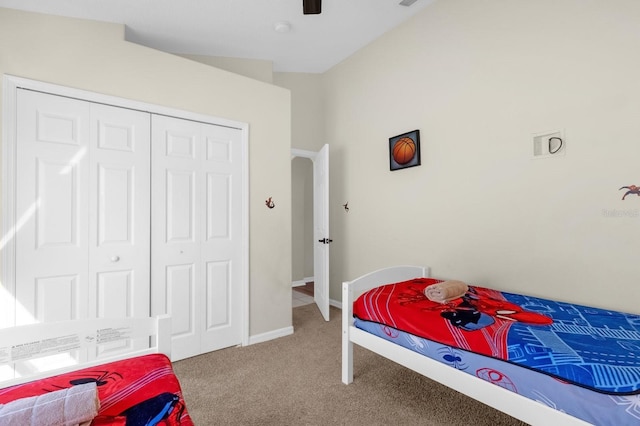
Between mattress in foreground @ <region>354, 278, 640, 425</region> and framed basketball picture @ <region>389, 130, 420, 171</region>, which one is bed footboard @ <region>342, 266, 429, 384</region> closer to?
mattress in foreground @ <region>354, 278, 640, 425</region>

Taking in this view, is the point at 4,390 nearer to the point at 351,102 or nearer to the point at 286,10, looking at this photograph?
the point at 286,10

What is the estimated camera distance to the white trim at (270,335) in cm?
297

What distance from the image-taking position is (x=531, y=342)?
1.37 meters

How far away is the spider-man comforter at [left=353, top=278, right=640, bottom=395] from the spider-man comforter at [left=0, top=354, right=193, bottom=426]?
1262 mm

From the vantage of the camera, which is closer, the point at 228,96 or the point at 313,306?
the point at 228,96

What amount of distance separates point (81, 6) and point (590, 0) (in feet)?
11.3

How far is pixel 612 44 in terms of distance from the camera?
74.5 inches

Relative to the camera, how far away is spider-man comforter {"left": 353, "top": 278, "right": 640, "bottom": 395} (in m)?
1.17

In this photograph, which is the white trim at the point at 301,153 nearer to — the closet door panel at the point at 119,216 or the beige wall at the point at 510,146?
the beige wall at the point at 510,146

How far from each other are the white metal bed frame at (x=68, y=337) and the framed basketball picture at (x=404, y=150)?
8.35 ft

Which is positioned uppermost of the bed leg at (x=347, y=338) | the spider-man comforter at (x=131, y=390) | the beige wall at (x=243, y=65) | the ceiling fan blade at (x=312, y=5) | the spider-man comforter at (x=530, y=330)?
the beige wall at (x=243, y=65)

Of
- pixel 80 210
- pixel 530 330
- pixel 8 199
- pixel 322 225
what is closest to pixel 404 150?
pixel 322 225

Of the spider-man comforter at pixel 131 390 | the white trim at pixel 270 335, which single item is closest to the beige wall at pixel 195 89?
the white trim at pixel 270 335

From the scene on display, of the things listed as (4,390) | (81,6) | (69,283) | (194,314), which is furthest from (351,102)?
(4,390)
